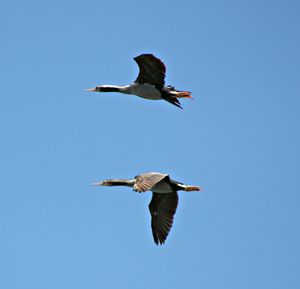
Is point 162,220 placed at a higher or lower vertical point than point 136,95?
lower

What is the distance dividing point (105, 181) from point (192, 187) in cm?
353

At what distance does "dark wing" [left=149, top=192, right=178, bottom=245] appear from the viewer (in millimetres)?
43125

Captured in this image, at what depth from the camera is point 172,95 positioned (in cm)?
4194

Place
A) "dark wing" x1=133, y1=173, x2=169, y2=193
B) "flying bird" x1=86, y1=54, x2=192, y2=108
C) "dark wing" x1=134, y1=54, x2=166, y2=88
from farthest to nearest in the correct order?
"flying bird" x1=86, y1=54, x2=192, y2=108, "dark wing" x1=134, y1=54, x2=166, y2=88, "dark wing" x1=133, y1=173, x2=169, y2=193

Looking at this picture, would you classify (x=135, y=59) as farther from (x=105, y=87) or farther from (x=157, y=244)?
(x=157, y=244)

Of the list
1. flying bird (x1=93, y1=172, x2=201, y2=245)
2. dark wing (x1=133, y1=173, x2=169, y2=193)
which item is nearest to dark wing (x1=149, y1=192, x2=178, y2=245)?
flying bird (x1=93, y1=172, x2=201, y2=245)

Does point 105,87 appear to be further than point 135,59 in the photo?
Yes

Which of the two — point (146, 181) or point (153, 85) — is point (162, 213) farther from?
point (153, 85)

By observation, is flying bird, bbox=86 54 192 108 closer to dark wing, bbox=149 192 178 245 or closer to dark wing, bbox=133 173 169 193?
dark wing, bbox=133 173 169 193

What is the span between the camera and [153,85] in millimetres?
42000

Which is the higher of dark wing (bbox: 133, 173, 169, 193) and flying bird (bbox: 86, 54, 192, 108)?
flying bird (bbox: 86, 54, 192, 108)

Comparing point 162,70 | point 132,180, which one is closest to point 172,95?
point 162,70

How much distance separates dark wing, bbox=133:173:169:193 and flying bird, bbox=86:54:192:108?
3205 mm

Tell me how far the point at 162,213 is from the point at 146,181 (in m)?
4.46
